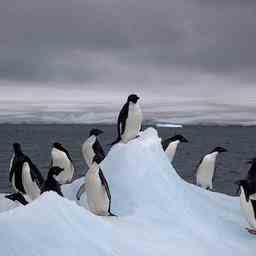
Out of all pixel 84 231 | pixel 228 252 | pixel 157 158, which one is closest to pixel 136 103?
pixel 157 158

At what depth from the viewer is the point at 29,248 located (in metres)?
6.13

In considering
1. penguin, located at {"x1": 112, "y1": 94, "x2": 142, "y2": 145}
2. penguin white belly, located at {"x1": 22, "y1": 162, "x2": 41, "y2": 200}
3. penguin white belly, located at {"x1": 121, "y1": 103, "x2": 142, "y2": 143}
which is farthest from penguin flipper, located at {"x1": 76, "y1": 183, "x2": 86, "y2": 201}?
penguin white belly, located at {"x1": 121, "y1": 103, "x2": 142, "y2": 143}

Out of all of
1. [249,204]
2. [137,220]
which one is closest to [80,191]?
[137,220]

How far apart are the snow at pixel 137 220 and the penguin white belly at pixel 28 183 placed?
0.91 metres

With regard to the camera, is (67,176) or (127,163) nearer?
(127,163)

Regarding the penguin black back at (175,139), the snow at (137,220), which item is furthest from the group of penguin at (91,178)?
the penguin black back at (175,139)

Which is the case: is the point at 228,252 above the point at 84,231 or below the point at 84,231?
below

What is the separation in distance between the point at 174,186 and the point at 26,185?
Result: 2.87m

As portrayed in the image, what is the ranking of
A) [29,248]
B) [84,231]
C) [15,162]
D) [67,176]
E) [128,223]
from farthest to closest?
[67,176] < [15,162] < [128,223] < [84,231] < [29,248]

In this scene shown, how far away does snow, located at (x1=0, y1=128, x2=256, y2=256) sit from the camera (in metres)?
6.39

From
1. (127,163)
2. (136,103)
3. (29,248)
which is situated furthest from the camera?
(136,103)

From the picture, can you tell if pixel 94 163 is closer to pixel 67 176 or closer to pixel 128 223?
pixel 128 223

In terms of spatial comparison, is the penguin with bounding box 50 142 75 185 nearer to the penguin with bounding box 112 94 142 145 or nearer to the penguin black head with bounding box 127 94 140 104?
the penguin with bounding box 112 94 142 145

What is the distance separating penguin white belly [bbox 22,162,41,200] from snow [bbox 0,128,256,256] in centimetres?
91
